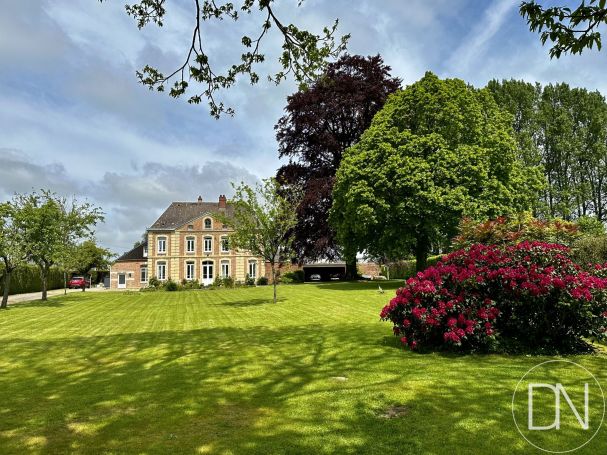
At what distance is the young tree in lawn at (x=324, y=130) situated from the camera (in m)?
35.1

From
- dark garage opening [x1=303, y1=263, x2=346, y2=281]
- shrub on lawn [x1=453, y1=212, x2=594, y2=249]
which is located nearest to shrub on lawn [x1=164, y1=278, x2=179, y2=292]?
dark garage opening [x1=303, y1=263, x2=346, y2=281]

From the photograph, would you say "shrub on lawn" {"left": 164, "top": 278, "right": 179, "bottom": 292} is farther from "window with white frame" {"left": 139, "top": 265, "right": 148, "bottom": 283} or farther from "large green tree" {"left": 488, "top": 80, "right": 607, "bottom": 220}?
"large green tree" {"left": 488, "top": 80, "right": 607, "bottom": 220}

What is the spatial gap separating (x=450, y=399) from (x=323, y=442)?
2.06 metres

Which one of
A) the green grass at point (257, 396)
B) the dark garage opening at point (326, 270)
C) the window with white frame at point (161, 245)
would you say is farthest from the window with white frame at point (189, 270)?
the green grass at point (257, 396)

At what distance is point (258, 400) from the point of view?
599cm

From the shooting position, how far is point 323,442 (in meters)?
4.44

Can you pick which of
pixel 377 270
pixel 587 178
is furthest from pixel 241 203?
pixel 377 270

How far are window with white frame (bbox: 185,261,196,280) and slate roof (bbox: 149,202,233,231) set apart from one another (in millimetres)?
4749

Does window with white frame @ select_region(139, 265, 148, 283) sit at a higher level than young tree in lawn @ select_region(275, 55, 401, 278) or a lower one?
lower

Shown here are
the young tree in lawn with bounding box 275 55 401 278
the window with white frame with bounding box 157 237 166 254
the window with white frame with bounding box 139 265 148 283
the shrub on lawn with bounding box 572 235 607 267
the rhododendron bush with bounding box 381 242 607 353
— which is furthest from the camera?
the window with white frame with bounding box 139 265 148 283

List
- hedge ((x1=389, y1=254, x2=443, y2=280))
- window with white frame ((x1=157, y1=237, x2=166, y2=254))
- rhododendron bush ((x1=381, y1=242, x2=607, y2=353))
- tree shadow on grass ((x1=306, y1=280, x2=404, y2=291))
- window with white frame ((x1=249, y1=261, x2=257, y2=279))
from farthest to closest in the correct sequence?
1. window with white frame ((x1=249, y1=261, x2=257, y2=279))
2. window with white frame ((x1=157, y1=237, x2=166, y2=254))
3. hedge ((x1=389, y1=254, x2=443, y2=280))
4. tree shadow on grass ((x1=306, y1=280, x2=404, y2=291))
5. rhododendron bush ((x1=381, y1=242, x2=607, y2=353))

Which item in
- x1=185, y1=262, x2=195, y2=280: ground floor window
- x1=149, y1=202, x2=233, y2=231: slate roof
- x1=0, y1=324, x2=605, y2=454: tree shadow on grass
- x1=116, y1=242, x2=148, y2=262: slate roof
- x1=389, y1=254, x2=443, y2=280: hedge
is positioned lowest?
x1=0, y1=324, x2=605, y2=454: tree shadow on grass

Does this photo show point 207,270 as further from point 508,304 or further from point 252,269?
point 508,304

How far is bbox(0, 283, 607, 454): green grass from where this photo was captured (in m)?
4.51
